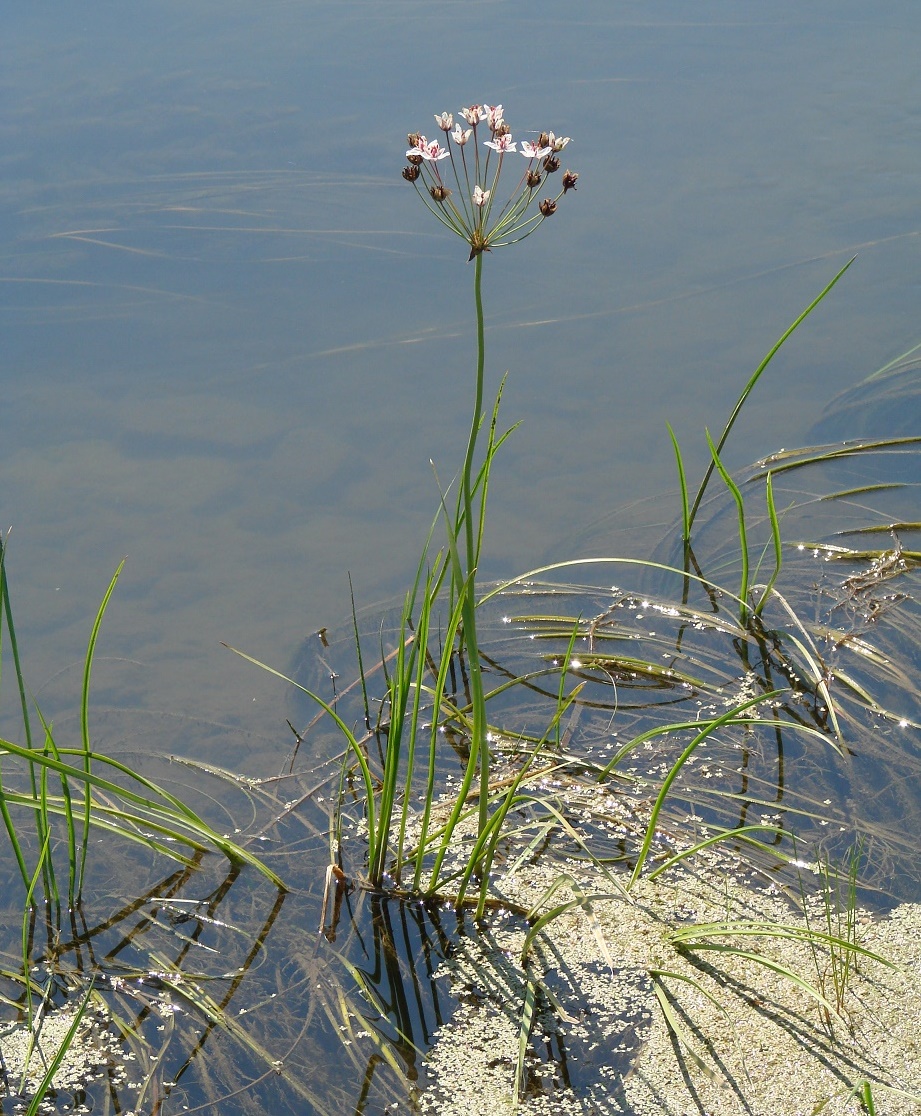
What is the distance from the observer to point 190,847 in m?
2.37

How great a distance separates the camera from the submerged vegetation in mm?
1865

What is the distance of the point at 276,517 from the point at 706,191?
2418 mm

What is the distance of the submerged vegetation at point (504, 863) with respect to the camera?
1.87 metres

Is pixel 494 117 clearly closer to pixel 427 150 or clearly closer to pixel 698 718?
pixel 427 150

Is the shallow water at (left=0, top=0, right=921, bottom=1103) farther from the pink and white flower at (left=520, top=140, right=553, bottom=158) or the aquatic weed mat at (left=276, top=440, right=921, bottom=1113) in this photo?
the pink and white flower at (left=520, top=140, right=553, bottom=158)

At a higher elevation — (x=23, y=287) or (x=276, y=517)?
(x=23, y=287)

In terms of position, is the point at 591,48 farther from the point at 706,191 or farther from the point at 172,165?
the point at 172,165

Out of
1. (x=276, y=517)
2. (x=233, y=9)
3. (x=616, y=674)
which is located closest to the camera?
(x=616, y=674)

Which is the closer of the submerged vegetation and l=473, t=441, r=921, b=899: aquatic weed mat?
the submerged vegetation

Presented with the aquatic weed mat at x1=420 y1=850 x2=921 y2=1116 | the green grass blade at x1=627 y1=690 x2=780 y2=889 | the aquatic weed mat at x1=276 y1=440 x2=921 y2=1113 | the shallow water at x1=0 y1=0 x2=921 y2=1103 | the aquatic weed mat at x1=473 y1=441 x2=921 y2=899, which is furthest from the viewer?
the shallow water at x1=0 y1=0 x2=921 y2=1103

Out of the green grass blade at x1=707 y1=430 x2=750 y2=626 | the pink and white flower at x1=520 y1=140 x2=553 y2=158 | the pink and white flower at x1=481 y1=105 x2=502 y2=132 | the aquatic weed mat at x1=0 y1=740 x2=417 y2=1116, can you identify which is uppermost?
the pink and white flower at x1=481 y1=105 x2=502 y2=132

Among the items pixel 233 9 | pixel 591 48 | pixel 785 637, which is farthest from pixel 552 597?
pixel 233 9

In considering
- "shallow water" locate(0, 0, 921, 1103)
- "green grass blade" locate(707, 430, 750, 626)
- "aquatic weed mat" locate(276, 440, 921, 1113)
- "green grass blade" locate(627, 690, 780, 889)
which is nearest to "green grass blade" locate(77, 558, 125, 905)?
"shallow water" locate(0, 0, 921, 1103)

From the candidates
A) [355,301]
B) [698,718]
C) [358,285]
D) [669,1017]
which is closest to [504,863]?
[669,1017]
